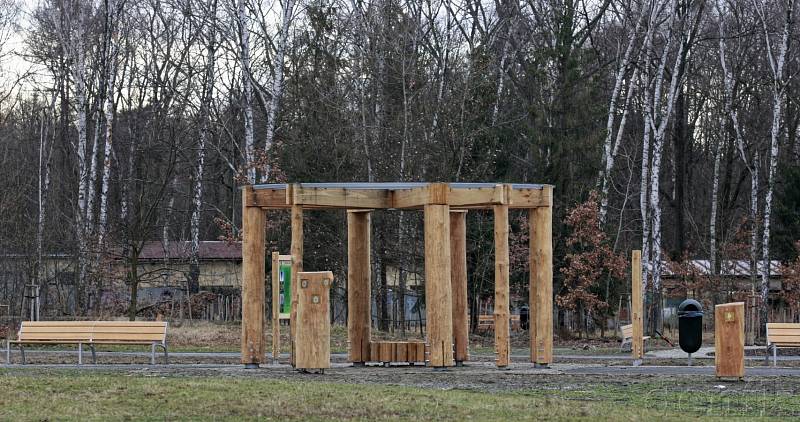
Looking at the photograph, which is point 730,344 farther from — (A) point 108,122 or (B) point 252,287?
(A) point 108,122

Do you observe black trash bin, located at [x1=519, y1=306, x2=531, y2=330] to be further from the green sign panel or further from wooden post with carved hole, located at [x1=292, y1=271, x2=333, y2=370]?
wooden post with carved hole, located at [x1=292, y1=271, x2=333, y2=370]

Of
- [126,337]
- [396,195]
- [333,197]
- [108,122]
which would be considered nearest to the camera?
[333,197]

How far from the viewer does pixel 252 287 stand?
19.7 metres

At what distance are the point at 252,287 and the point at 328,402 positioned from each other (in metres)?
6.66

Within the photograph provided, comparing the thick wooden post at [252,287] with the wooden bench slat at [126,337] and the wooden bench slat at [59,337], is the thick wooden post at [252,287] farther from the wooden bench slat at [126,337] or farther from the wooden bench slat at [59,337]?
the wooden bench slat at [59,337]

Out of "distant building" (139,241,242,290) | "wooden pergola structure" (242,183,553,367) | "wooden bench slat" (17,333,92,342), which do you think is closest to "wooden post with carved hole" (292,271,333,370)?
"wooden pergola structure" (242,183,553,367)

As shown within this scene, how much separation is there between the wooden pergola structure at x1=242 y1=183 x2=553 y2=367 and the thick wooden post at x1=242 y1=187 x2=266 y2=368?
0.02 meters

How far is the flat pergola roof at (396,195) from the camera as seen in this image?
18953mm

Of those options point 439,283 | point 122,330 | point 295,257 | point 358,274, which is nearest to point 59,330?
point 122,330

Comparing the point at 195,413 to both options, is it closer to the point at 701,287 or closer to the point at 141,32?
the point at 701,287

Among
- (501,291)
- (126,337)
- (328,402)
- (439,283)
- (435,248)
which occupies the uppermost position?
(435,248)

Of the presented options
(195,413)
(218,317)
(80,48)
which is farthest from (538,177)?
(195,413)

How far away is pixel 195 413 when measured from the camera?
1255 centimetres

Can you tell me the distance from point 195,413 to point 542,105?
2646 cm
